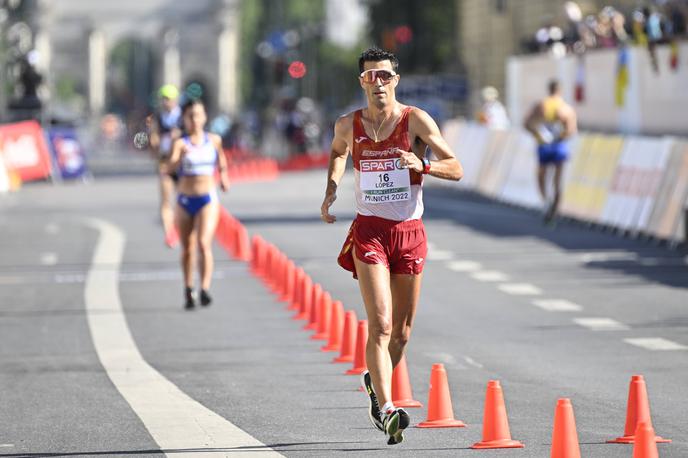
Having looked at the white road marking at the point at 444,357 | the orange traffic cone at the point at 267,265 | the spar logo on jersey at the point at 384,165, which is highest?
the spar logo on jersey at the point at 384,165

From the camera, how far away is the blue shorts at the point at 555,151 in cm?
2672

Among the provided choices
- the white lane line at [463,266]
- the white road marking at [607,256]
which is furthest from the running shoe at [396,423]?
the white road marking at [607,256]

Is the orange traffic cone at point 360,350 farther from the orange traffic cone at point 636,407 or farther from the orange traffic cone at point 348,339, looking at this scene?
the orange traffic cone at point 636,407

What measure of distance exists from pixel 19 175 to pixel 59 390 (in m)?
33.7

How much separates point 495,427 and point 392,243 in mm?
1100

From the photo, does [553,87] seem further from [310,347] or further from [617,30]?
[310,347]

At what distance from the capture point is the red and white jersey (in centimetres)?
995

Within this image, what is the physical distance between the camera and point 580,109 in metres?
35.9

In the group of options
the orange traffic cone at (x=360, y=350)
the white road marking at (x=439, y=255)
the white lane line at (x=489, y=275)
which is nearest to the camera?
the orange traffic cone at (x=360, y=350)

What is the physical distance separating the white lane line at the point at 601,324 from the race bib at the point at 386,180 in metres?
5.86

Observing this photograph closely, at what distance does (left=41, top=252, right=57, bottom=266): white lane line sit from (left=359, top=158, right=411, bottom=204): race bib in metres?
13.5

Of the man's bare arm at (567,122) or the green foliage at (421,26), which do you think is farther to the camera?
the green foliage at (421,26)

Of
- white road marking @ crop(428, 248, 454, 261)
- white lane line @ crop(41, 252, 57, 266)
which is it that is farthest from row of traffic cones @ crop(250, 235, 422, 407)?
white lane line @ crop(41, 252, 57, 266)

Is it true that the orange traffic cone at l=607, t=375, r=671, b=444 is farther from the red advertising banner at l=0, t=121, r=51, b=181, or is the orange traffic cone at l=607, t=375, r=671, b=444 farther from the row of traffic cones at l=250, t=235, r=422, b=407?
the red advertising banner at l=0, t=121, r=51, b=181
